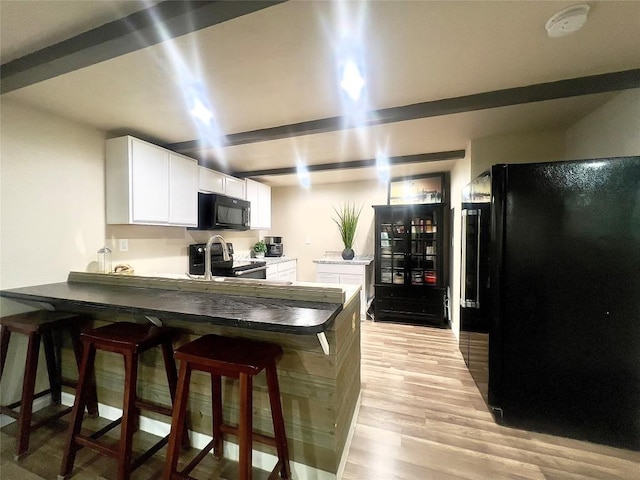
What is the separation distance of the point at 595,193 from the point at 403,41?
149 centimetres

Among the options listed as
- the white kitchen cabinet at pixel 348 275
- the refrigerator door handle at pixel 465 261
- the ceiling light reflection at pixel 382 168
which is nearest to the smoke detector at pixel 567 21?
the refrigerator door handle at pixel 465 261

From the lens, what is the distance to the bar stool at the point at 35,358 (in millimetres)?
1611

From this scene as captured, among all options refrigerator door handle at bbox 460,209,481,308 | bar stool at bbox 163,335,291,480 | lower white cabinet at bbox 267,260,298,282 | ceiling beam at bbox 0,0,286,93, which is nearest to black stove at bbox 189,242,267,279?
lower white cabinet at bbox 267,260,298,282

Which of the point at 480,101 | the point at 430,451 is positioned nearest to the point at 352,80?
the point at 480,101

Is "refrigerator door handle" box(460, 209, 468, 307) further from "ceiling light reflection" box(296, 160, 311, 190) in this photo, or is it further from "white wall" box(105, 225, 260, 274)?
"white wall" box(105, 225, 260, 274)

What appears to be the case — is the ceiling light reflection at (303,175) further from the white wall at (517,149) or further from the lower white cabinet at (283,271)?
the white wall at (517,149)

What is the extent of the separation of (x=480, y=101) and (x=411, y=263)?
245 cm

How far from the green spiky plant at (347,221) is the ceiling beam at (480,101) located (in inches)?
89.2

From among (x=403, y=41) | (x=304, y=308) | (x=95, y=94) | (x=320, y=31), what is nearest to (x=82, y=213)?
(x=95, y=94)

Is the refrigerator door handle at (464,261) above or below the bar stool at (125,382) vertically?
above

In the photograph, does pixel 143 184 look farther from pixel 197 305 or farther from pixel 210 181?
pixel 197 305

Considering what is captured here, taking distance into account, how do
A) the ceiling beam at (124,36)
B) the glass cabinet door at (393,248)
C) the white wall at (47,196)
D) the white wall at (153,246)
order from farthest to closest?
the glass cabinet door at (393,248), the white wall at (153,246), the white wall at (47,196), the ceiling beam at (124,36)

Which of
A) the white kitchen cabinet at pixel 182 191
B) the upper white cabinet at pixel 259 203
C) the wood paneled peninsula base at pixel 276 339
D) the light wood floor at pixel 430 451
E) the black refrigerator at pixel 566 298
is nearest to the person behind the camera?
the wood paneled peninsula base at pixel 276 339

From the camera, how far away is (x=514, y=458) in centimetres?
156
